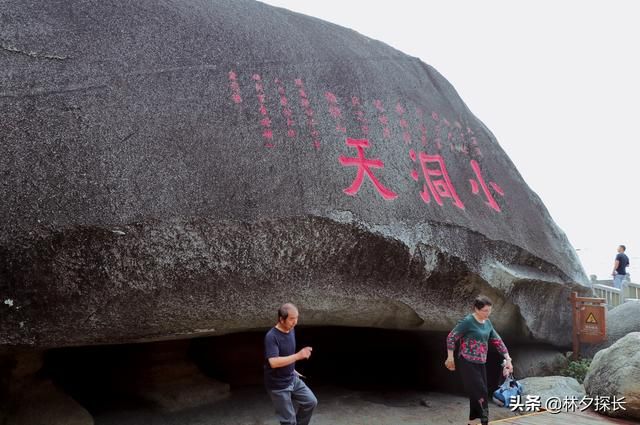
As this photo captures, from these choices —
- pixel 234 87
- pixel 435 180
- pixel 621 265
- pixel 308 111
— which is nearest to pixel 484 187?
pixel 435 180

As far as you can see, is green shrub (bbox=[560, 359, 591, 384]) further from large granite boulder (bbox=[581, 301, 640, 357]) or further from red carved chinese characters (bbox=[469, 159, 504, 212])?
red carved chinese characters (bbox=[469, 159, 504, 212])

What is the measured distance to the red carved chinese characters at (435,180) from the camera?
5.67 m

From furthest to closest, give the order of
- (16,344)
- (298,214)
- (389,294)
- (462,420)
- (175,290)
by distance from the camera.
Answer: (462,420) < (389,294) < (298,214) < (175,290) < (16,344)

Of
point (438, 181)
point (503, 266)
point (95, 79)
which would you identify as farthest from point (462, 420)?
point (95, 79)

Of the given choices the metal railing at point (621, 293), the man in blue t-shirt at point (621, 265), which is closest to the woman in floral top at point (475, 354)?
the metal railing at point (621, 293)

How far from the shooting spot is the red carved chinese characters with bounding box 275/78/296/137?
4.89 meters

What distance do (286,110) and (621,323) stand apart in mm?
6287

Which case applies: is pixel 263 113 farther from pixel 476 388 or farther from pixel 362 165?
pixel 476 388

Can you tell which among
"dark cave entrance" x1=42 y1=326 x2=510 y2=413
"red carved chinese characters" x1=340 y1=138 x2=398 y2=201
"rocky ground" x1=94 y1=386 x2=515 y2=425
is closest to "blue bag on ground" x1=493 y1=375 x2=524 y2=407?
"rocky ground" x1=94 y1=386 x2=515 y2=425

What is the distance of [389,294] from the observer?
205 inches

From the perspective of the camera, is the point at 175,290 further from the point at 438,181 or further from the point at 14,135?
the point at 438,181

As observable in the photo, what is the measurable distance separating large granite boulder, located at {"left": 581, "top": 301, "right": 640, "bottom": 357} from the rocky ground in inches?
106

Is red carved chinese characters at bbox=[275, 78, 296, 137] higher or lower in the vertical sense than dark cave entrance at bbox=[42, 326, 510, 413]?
higher

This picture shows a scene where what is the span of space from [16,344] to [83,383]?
2631mm
